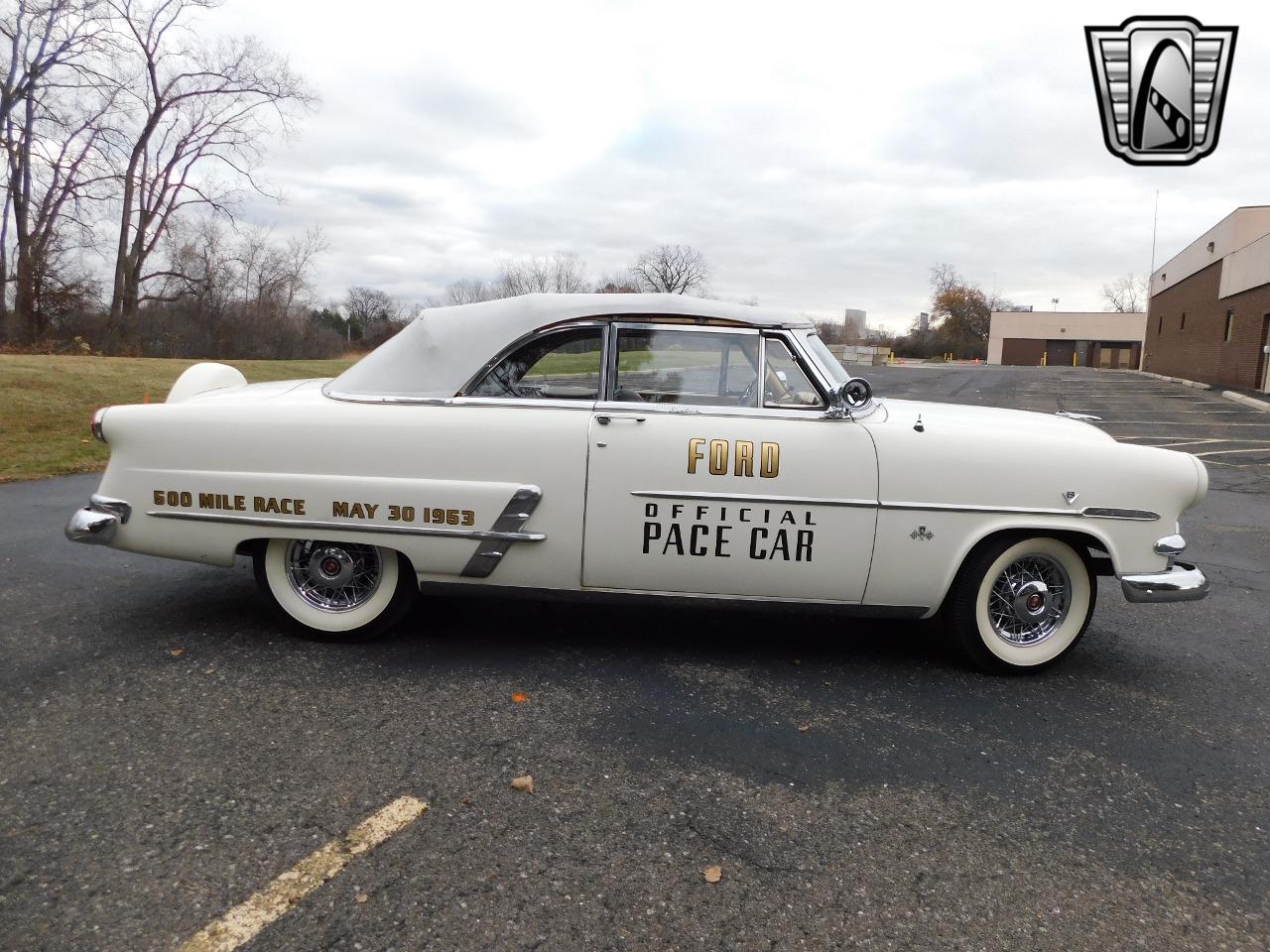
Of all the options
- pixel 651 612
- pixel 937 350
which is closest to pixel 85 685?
pixel 651 612

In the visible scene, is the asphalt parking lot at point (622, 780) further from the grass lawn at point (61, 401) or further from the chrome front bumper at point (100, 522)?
the grass lawn at point (61, 401)

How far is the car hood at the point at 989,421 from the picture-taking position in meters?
4.00

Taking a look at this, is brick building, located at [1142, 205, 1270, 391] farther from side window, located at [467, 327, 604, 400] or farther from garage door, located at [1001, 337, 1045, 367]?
garage door, located at [1001, 337, 1045, 367]

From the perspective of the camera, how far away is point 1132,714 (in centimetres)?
372

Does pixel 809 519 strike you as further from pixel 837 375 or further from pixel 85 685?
pixel 85 685

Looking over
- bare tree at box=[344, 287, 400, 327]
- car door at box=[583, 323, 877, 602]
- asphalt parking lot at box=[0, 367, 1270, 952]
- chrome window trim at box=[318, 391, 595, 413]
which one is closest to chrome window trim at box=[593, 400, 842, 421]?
car door at box=[583, 323, 877, 602]

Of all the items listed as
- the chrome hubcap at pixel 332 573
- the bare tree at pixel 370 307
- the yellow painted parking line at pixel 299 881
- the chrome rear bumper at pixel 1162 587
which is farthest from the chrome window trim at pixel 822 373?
the bare tree at pixel 370 307

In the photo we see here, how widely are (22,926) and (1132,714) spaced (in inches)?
155

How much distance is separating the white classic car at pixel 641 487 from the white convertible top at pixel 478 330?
0.5 inches

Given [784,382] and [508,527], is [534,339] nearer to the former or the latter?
[508,527]
